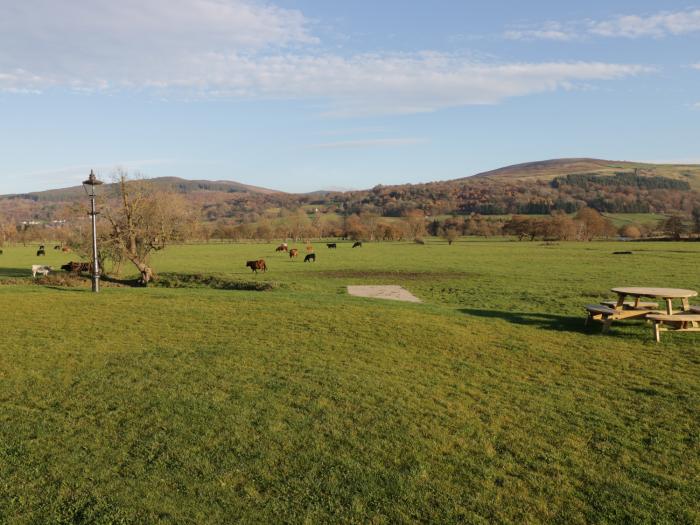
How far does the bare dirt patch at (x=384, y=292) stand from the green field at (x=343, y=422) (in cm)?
950

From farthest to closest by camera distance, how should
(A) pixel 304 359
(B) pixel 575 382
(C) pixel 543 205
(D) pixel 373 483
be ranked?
1. (C) pixel 543 205
2. (A) pixel 304 359
3. (B) pixel 575 382
4. (D) pixel 373 483

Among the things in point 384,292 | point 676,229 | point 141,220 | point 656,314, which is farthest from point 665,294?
point 676,229

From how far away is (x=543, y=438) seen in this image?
6.58 meters

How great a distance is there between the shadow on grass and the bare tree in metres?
20.6

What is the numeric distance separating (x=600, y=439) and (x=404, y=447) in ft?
8.64

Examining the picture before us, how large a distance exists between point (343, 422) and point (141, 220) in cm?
2729

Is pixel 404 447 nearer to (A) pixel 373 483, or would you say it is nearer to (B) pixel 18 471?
(A) pixel 373 483

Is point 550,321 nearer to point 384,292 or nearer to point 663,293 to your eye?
point 663,293

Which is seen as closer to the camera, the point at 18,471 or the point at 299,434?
the point at 18,471

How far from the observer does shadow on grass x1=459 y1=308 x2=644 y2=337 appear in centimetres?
1429

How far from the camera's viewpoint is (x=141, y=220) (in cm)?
3075

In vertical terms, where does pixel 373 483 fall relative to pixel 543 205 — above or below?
below

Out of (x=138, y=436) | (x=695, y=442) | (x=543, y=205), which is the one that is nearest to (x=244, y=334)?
(x=138, y=436)

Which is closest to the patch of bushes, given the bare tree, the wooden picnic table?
the bare tree
